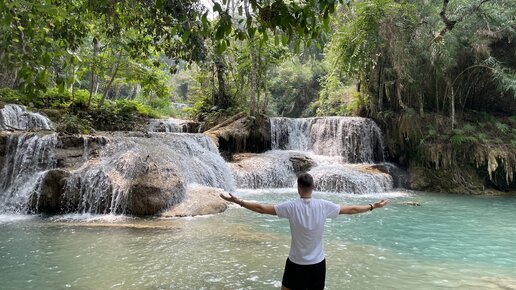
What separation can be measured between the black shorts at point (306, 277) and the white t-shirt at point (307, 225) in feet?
0.14

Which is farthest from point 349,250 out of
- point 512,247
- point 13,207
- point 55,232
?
point 13,207

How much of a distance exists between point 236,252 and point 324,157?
13008 millimetres

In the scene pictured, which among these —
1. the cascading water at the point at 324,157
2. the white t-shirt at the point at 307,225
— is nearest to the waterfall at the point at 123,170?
the cascading water at the point at 324,157

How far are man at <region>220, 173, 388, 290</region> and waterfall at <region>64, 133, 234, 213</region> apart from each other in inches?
289

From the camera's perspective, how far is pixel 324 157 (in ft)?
62.4

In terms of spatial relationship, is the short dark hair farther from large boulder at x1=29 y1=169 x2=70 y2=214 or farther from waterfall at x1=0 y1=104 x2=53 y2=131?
waterfall at x1=0 y1=104 x2=53 y2=131

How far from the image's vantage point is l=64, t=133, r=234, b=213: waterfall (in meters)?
10.1

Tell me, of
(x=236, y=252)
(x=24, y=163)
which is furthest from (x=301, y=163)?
(x=236, y=252)

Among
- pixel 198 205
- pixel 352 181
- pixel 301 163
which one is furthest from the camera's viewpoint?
pixel 301 163

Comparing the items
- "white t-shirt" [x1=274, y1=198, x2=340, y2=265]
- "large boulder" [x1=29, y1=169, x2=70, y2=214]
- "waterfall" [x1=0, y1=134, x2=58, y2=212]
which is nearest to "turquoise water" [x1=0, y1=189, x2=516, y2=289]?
"large boulder" [x1=29, y1=169, x2=70, y2=214]

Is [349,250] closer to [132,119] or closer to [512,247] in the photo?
[512,247]

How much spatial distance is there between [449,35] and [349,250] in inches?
516

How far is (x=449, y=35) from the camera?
16.3 metres

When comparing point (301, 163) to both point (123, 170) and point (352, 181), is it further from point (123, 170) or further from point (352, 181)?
point (123, 170)
